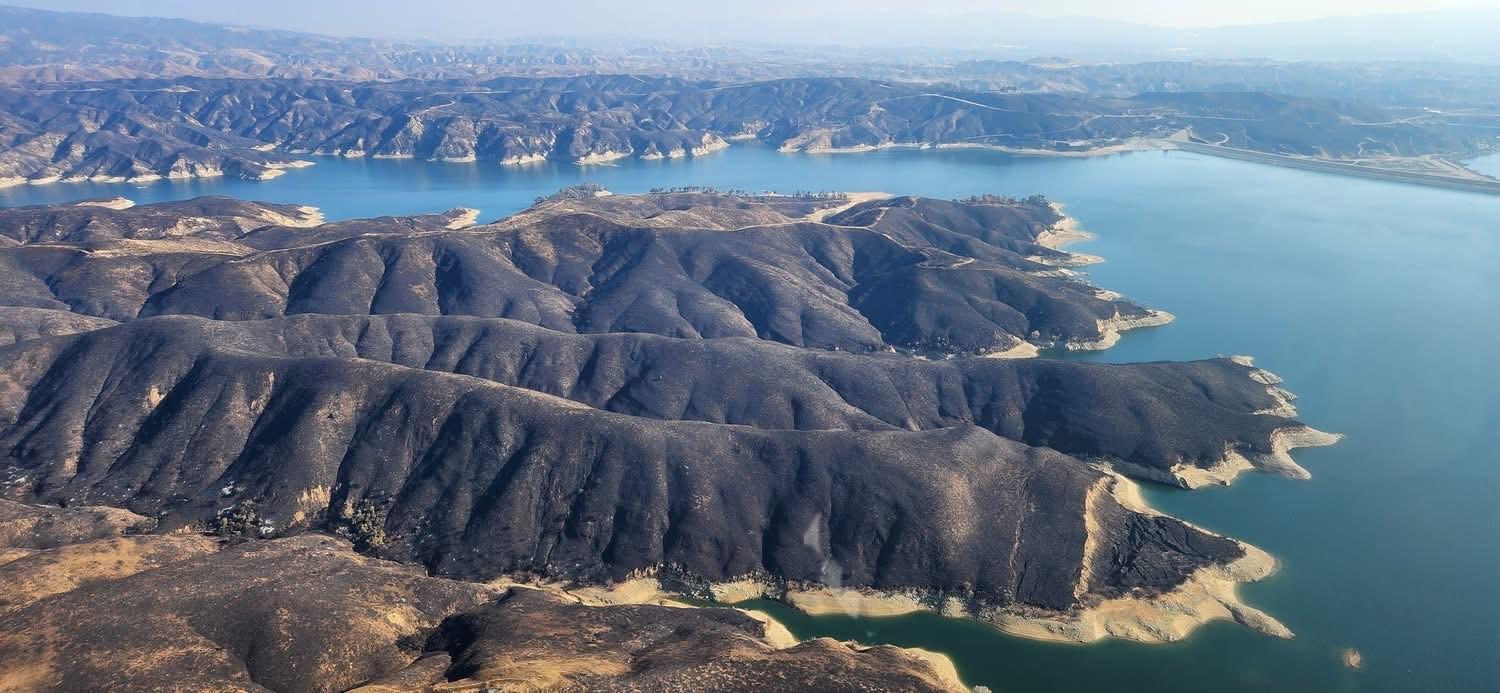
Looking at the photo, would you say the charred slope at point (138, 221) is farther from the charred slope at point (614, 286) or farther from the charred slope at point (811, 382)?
the charred slope at point (811, 382)

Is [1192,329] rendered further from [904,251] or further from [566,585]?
[566,585]

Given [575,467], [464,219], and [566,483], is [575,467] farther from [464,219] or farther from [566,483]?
[464,219]

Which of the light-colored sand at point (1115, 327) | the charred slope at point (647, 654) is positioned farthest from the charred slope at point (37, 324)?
the light-colored sand at point (1115, 327)

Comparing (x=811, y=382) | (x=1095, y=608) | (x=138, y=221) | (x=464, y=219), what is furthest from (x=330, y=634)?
(x=464, y=219)

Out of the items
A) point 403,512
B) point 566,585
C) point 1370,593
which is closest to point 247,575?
point 403,512

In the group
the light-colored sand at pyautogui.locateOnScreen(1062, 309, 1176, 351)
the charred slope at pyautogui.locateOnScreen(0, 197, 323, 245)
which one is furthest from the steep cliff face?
the charred slope at pyautogui.locateOnScreen(0, 197, 323, 245)

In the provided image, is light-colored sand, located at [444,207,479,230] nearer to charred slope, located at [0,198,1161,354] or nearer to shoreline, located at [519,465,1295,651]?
charred slope, located at [0,198,1161,354]
